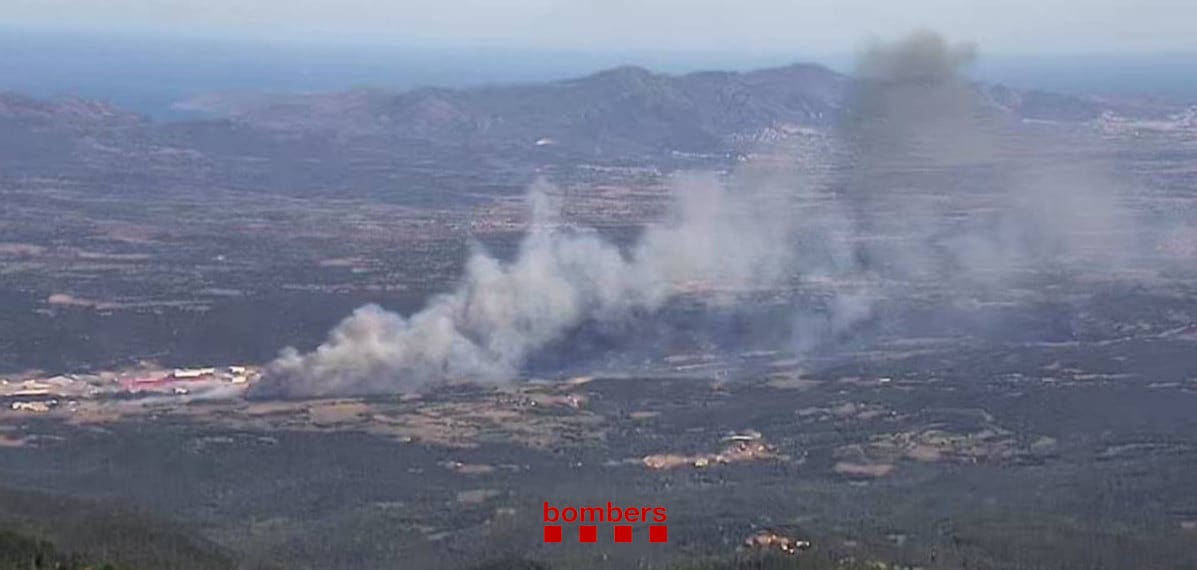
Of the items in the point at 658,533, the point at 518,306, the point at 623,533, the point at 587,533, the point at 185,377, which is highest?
the point at 518,306

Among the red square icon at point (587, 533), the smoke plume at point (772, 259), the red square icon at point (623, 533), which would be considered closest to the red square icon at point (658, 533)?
the red square icon at point (623, 533)

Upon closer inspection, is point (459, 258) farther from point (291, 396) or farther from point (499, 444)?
point (499, 444)

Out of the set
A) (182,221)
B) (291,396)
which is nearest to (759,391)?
(291,396)

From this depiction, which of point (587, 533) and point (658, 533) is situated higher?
point (658, 533)

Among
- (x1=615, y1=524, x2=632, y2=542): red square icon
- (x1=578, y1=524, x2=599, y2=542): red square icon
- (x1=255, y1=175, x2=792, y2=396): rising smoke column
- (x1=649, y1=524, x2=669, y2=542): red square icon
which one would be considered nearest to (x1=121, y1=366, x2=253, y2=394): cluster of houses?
(x1=255, y1=175, x2=792, y2=396): rising smoke column

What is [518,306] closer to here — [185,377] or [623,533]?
[185,377]

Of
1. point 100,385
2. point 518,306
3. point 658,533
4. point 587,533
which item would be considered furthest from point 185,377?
point 658,533

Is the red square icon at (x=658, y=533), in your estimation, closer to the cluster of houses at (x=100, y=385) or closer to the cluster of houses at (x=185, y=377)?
the cluster of houses at (x=100, y=385)
